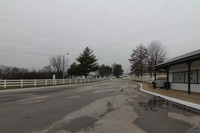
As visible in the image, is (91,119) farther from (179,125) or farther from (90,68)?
(90,68)

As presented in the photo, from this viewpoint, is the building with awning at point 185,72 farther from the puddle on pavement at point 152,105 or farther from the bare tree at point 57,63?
the bare tree at point 57,63

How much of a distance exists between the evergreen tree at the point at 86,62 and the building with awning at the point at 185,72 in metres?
25.3

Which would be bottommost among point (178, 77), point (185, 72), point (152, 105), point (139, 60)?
point (152, 105)

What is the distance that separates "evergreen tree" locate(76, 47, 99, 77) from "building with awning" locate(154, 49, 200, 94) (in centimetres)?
2529

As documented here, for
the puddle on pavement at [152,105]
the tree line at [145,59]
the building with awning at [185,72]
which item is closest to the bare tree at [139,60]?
the tree line at [145,59]

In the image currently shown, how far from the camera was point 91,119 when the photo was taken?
14.6ft

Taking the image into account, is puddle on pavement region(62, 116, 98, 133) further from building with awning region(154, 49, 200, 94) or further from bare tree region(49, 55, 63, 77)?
bare tree region(49, 55, 63, 77)

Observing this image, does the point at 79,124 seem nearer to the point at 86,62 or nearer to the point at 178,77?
the point at 178,77

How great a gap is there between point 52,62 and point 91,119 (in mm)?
61203

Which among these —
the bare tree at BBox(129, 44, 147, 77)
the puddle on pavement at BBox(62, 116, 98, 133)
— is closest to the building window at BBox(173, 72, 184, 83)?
the puddle on pavement at BBox(62, 116, 98, 133)

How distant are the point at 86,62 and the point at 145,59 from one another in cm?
1900

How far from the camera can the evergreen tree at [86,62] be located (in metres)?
36.6

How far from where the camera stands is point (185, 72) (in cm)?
1292

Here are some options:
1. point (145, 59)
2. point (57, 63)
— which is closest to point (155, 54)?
point (145, 59)
